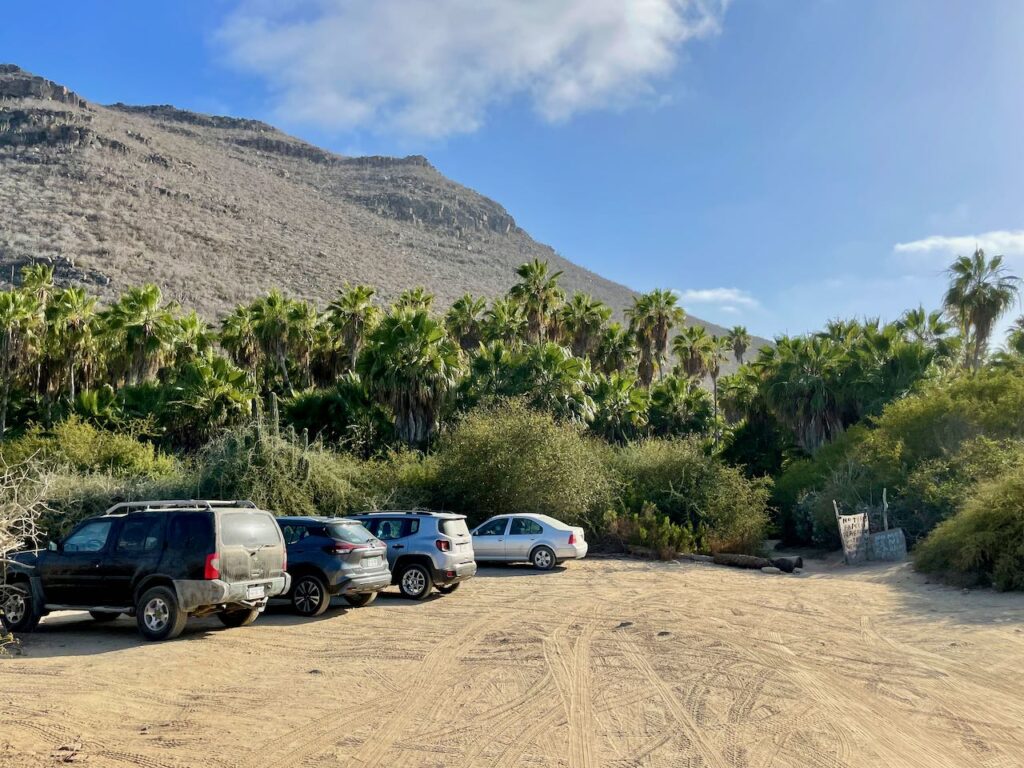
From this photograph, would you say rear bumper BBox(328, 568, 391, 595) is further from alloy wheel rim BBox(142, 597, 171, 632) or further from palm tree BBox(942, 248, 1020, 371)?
palm tree BBox(942, 248, 1020, 371)

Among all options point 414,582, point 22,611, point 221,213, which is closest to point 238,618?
point 22,611

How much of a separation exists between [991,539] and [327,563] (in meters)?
12.0

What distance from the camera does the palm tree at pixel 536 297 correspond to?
4269 centimetres

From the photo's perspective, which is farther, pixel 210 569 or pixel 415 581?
pixel 415 581

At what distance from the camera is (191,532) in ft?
34.0

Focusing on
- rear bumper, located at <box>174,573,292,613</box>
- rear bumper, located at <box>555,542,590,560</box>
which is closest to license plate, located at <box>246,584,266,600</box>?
rear bumper, located at <box>174,573,292,613</box>

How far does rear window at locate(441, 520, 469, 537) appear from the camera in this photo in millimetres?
14665

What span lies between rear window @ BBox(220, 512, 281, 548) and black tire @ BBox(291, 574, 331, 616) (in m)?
1.53

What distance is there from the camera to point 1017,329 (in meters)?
37.7

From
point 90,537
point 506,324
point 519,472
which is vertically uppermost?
point 506,324

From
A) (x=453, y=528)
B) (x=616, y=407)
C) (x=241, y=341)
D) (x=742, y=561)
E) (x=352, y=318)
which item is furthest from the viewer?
(x=241, y=341)

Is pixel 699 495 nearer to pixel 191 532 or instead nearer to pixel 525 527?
pixel 525 527

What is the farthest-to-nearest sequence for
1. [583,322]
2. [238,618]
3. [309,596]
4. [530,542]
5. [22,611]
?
[583,322] < [530,542] < [309,596] < [238,618] < [22,611]

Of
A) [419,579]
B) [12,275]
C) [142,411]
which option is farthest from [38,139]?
[419,579]
